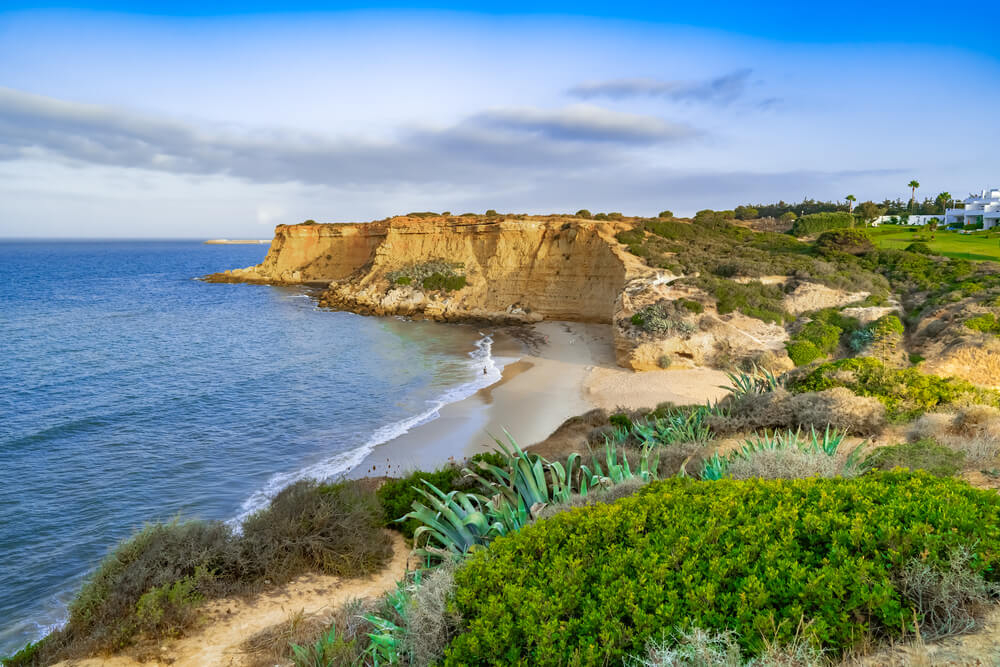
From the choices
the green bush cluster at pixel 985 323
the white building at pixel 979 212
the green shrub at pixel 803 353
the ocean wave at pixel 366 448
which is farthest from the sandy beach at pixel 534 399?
the white building at pixel 979 212

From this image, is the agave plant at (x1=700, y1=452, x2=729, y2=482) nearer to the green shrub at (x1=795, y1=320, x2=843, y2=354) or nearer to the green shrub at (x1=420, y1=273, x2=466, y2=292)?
the green shrub at (x1=795, y1=320, x2=843, y2=354)

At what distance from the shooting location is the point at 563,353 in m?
26.8

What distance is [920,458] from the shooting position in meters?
6.49

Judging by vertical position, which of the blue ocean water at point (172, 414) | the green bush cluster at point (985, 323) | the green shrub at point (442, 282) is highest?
the green shrub at point (442, 282)

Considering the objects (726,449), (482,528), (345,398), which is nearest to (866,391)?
(726,449)

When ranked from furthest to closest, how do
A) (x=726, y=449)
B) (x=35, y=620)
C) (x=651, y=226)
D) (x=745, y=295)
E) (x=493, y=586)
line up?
(x=651, y=226), (x=745, y=295), (x=726, y=449), (x=35, y=620), (x=493, y=586)

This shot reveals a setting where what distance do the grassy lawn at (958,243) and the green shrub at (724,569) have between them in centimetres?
2837

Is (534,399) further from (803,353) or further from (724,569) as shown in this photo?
(724,569)

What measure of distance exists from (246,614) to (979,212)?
6356cm

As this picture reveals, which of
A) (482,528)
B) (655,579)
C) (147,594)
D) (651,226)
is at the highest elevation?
(651,226)

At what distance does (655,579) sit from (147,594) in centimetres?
543

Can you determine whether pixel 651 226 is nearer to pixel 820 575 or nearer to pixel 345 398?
pixel 345 398

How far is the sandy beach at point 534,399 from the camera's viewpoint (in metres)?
14.8

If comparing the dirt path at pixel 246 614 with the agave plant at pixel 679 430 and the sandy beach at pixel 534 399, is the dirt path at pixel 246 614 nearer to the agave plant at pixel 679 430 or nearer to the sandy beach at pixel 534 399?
the agave plant at pixel 679 430
